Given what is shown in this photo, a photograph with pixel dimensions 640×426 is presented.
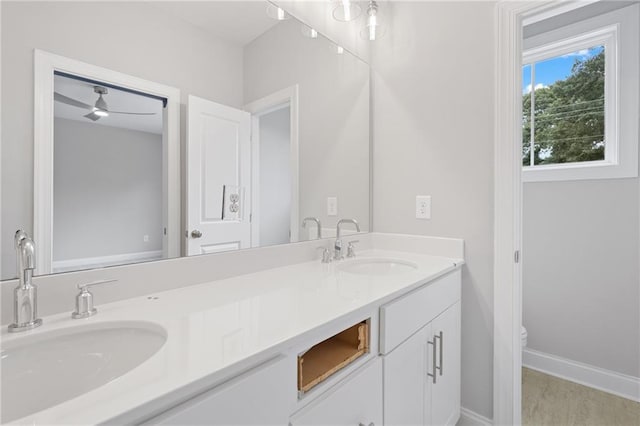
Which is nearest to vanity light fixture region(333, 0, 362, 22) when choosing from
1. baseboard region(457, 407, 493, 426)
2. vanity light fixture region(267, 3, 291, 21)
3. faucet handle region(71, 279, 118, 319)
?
vanity light fixture region(267, 3, 291, 21)

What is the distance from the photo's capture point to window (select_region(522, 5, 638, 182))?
5.94ft

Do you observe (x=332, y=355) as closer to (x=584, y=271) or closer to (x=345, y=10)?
(x=345, y=10)

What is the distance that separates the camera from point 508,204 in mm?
1378

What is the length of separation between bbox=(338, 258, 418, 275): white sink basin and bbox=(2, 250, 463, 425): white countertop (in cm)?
23

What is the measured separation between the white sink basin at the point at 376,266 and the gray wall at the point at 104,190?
87 cm

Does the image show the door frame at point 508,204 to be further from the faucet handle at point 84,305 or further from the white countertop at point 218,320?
the faucet handle at point 84,305

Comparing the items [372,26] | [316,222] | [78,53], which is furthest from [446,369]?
[372,26]

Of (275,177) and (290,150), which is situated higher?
(290,150)

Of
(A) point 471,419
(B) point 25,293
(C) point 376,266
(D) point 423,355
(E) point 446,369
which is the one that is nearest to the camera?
(B) point 25,293

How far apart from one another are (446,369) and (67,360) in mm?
1327

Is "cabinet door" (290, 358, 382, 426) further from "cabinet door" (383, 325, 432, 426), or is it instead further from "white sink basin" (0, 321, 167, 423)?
"white sink basin" (0, 321, 167, 423)

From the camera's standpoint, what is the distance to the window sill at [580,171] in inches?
70.9

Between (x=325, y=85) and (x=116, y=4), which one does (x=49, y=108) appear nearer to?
(x=116, y=4)

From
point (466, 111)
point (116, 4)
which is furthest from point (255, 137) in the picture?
point (466, 111)
